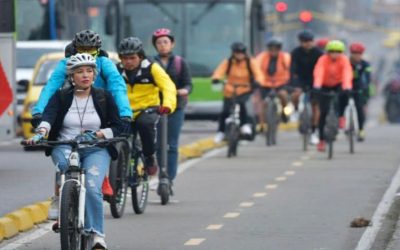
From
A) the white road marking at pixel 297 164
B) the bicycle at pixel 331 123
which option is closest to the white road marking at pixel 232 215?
the white road marking at pixel 297 164

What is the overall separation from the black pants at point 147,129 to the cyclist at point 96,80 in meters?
2.14

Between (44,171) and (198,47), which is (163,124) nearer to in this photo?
(44,171)

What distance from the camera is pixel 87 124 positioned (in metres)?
11.1

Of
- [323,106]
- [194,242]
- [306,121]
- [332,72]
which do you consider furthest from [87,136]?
[306,121]

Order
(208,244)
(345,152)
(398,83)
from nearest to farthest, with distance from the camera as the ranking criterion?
(208,244), (345,152), (398,83)

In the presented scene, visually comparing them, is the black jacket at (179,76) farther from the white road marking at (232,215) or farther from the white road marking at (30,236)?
the white road marking at (30,236)

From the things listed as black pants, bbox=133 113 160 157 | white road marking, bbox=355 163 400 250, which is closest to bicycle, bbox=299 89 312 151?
white road marking, bbox=355 163 400 250

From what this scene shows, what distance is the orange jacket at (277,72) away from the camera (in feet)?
89.7

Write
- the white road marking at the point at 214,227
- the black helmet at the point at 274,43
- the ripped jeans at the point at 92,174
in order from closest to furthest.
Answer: the ripped jeans at the point at 92,174 → the white road marking at the point at 214,227 → the black helmet at the point at 274,43

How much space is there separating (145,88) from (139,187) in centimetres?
89

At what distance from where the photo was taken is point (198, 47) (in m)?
33.2

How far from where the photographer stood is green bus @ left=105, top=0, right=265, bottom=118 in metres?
32.9

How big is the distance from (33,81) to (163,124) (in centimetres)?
1093

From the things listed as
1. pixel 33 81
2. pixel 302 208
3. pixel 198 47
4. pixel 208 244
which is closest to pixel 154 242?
pixel 208 244
